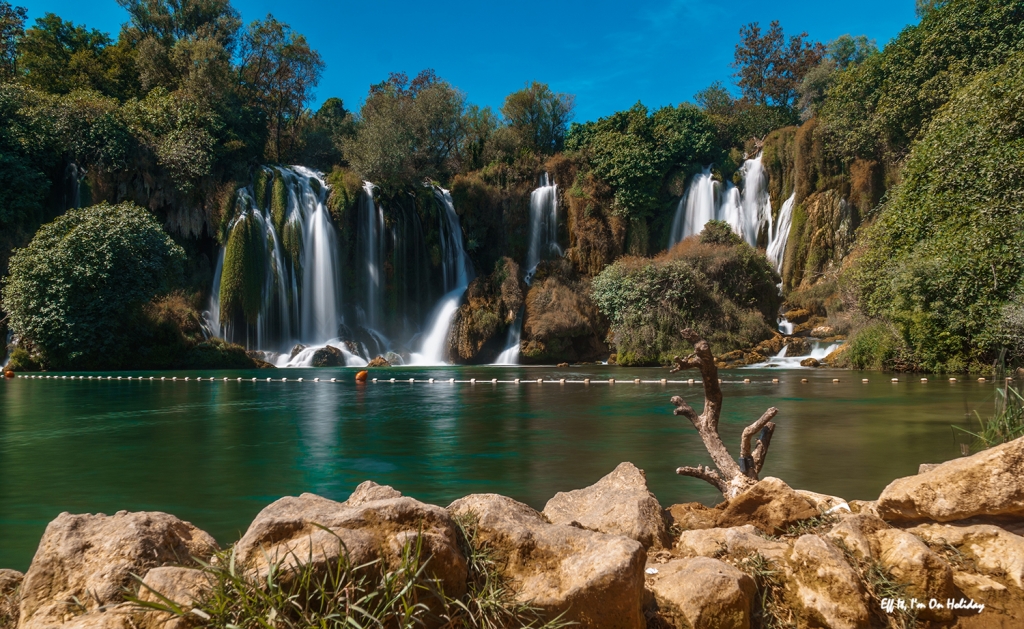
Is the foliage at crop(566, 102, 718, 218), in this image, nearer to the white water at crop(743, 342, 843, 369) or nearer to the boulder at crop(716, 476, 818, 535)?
the white water at crop(743, 342, 843, 369)

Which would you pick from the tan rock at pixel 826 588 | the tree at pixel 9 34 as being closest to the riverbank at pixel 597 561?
the tan rock at pixel 826 588

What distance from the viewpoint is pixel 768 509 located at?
15.3 feet

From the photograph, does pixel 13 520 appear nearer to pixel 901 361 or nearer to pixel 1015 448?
pixel 1015 448

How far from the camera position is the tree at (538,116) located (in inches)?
1921

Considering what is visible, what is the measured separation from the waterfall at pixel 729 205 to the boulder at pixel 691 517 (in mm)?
36914

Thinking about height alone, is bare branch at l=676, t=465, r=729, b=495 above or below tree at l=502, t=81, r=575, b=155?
below

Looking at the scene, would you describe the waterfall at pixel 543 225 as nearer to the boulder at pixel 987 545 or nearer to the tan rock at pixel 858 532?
the tan rock at pixel 858 532

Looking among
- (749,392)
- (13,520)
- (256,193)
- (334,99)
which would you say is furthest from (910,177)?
(334,99)

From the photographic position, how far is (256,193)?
37.7 meters

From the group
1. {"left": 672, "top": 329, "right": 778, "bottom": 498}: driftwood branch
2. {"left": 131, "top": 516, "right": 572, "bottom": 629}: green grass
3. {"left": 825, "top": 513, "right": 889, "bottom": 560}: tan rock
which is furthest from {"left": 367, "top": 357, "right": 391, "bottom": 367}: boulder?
Answer: {"left": 131, "top": 516, "right": 572, "bottom": 629}: green grass

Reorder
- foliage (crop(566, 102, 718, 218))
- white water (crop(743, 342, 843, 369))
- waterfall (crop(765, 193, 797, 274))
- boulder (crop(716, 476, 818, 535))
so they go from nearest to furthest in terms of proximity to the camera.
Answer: boulder (crop(716, 476, 818, 535))
white water (crop(743, 342, 843, 369))
waterfall (crop(765, 193, 797, 274))
foliage (crop(566, 102, 718, 218))

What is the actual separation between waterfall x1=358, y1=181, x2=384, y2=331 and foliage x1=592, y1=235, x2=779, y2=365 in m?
13.7

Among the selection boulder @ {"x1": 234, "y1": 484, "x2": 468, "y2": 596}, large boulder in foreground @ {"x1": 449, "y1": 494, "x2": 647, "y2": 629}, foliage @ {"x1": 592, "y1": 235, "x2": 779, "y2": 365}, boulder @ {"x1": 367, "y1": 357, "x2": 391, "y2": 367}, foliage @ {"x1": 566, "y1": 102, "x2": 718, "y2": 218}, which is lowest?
large boulder in foreground @ {"x1": 449, "y1": 494, "x2": 647, "y2": 629}

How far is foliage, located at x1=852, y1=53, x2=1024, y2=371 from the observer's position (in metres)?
18.7
